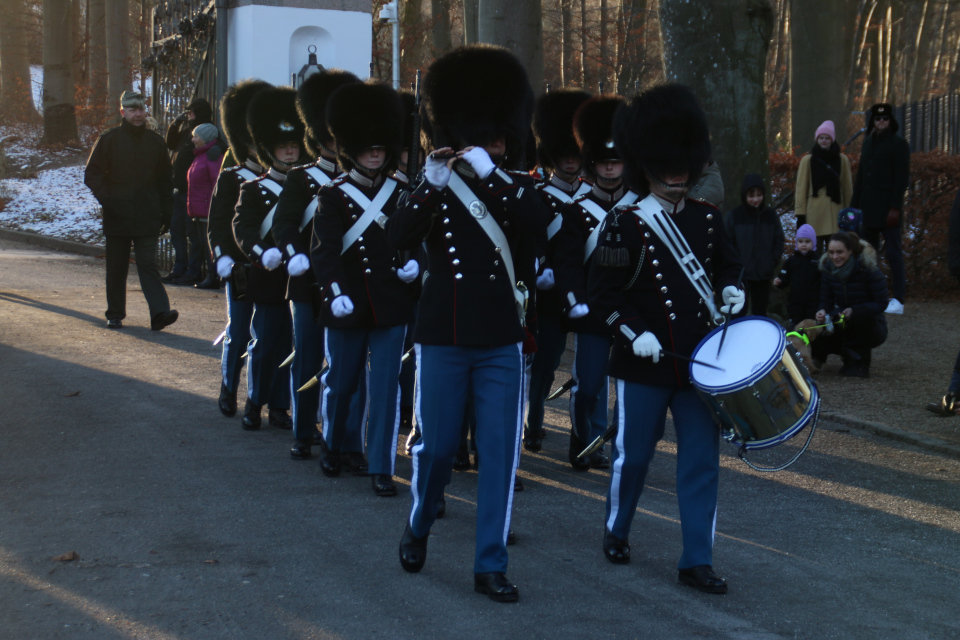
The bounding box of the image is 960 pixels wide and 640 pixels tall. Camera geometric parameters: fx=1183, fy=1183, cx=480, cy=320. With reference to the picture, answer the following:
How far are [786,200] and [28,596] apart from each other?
11930 millimetres

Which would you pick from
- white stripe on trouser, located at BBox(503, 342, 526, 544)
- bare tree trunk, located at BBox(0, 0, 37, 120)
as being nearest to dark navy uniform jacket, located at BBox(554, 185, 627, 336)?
white stripe on trouser, located at BBox(503, 342, 526, 544)

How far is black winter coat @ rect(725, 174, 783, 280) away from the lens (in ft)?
33.2

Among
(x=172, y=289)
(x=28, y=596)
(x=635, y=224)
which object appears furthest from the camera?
(x=172, y=289)

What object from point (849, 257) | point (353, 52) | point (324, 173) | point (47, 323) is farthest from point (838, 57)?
point (324, 173)

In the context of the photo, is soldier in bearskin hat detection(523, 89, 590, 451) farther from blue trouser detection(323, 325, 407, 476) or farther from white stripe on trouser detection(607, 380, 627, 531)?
white stripe on trouser detection(607, 380, 627, 531)

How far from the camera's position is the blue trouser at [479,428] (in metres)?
4.52

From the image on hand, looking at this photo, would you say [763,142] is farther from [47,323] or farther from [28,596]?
[28,596]

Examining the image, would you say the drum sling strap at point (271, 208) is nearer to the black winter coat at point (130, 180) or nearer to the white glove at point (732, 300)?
the white glove at point (732, 300)

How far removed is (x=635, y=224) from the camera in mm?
4742

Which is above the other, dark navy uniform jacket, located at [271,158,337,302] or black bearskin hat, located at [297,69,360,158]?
black bearskin hat, located at [297,69,360,158]

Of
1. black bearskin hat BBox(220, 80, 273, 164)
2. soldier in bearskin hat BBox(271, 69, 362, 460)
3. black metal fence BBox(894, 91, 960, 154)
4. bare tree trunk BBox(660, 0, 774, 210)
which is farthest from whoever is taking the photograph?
black metal fence BBox(894, 91, 960, 154)

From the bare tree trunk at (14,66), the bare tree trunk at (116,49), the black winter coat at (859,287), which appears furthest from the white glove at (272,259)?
the bare tree trunk at (14,66)

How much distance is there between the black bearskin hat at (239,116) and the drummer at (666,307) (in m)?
3.97

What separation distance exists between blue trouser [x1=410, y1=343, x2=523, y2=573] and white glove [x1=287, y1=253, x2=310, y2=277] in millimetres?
1715
